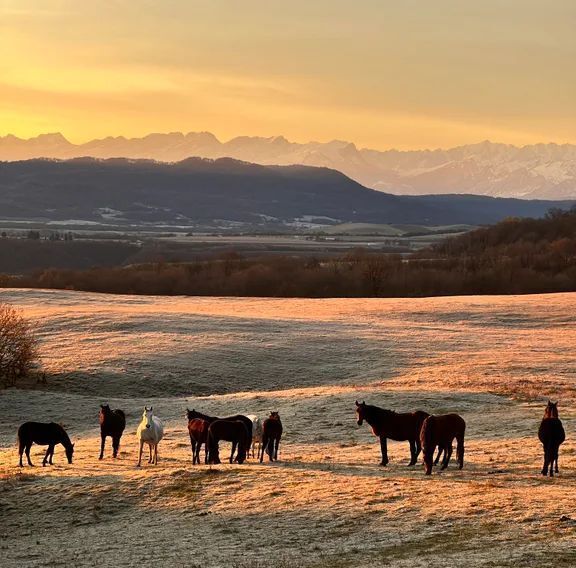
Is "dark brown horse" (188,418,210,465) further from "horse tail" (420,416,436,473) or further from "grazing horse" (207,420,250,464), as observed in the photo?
"horse tail" (420,416,436,473)

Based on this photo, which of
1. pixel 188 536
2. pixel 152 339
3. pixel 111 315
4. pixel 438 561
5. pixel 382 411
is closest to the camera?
pixel 438 561

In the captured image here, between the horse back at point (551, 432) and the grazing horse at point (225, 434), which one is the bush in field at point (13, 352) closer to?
the grazing horse at point (225, 434)

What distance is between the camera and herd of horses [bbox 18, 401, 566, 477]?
76.0ft

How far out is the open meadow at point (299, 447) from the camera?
18438 mm

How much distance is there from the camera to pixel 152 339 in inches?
2205

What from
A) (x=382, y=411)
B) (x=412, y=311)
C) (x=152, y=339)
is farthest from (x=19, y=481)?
(x=412, y=311)

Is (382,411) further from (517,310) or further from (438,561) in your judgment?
(517,310)

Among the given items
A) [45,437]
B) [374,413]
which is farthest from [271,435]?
[45,437]

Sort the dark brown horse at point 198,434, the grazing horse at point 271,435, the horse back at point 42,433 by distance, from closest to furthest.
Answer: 1. the dark brown horse at point 198,434
2. the grazing horse at point 271,435
3. the horse back at point 42,433

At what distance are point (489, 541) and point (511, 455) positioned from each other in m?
9.01

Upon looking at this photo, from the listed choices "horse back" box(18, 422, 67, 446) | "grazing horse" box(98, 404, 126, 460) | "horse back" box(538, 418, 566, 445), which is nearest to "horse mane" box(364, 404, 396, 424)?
"horse back" box(538, 418, 566, 445)

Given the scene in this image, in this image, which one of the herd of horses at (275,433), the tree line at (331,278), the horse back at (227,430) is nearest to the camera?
the herd of horses at (275,433)

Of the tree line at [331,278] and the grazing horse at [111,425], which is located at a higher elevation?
the tree line at [331,278]

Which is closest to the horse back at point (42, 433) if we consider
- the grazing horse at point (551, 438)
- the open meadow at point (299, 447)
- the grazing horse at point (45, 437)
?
the grazing horse at point (45, 437)
